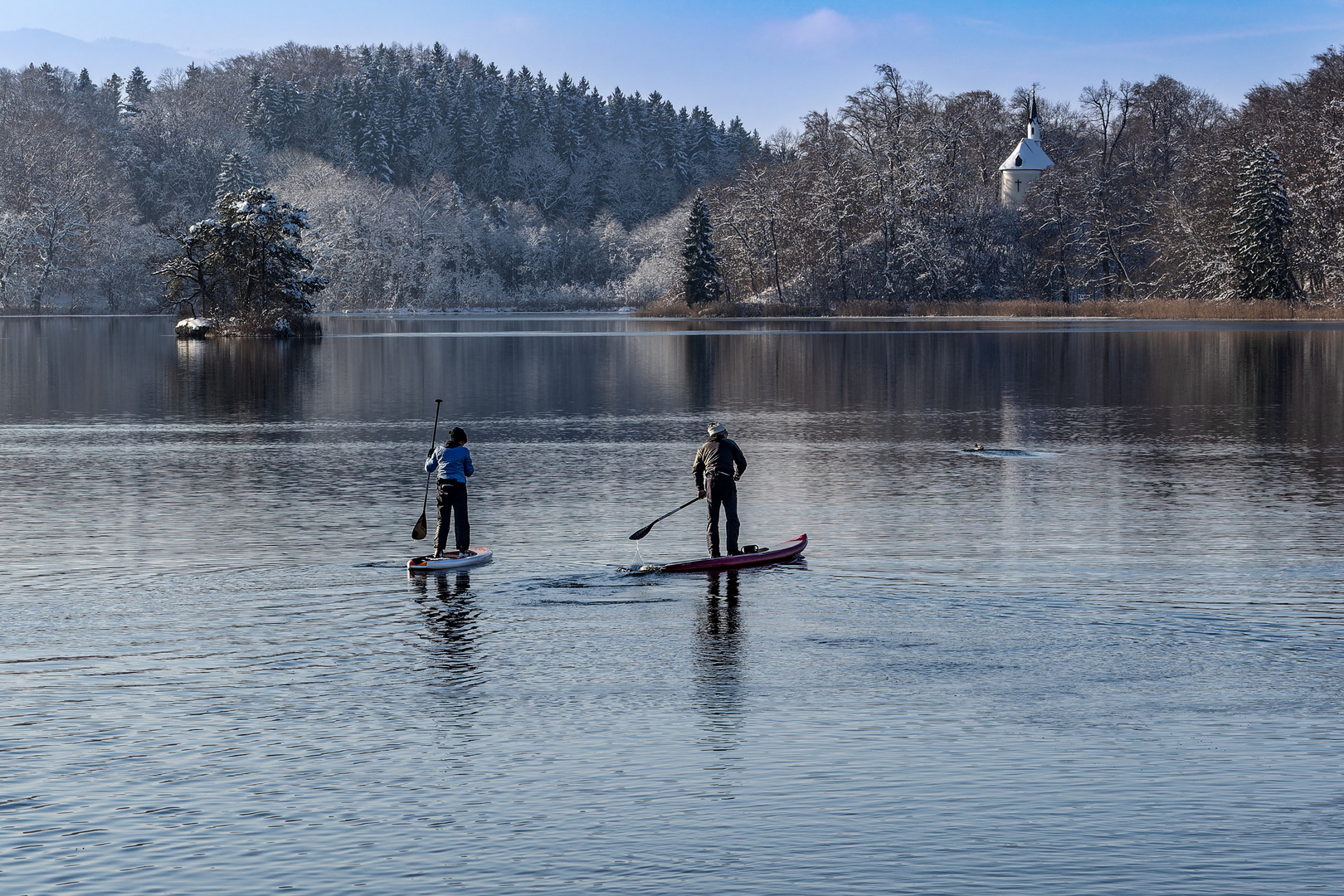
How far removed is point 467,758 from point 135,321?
132m

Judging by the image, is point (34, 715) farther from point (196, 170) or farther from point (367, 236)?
point (196, 170)

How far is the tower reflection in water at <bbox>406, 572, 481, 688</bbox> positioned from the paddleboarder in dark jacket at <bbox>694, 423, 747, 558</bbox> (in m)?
3.44

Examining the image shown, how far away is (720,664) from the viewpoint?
14727 millimetres

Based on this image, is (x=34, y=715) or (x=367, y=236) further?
(x=367, y=236)

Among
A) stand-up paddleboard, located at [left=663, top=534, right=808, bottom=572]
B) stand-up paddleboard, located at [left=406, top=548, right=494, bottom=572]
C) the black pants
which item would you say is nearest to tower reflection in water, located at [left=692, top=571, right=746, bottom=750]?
stand-up paddleboard, located at [left=663, top=534, right=808, bottom=572]

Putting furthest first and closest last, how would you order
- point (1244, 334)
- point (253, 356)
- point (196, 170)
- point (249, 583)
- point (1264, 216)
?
point (196, 170) < point (1264, 216) < point (1244, 334) < point (253, 356) < point (249, 583)

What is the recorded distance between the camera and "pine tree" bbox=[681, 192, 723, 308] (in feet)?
404

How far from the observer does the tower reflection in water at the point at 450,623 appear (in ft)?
47.5

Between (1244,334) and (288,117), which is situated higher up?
(288,117)

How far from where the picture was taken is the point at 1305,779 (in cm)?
1101

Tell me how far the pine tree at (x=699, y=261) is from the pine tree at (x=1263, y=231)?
41673mm

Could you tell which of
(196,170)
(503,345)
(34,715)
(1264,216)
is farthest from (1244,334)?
(196,170)

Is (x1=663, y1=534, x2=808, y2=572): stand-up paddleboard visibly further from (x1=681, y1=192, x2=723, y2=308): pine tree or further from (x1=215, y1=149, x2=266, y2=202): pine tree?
(x1=215, y1=149, x2=266, y2=202): pine tree

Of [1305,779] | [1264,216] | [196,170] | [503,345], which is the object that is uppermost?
[196,170]
